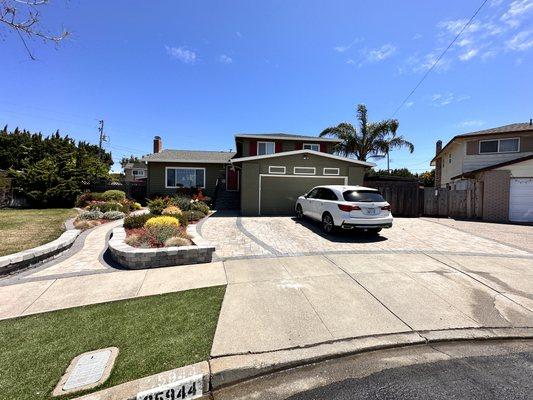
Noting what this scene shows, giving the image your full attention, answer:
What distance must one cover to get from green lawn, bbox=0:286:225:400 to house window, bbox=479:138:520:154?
20.9m

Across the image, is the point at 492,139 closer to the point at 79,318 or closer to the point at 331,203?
the point at 331,203

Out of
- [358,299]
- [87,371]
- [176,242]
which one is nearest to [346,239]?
[358,299]

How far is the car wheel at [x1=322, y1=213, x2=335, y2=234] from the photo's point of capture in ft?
31.4

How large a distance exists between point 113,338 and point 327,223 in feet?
25.3

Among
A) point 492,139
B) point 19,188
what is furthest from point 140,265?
point 492,139

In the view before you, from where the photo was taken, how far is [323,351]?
316 centimetres

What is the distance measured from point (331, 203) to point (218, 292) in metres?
5.98

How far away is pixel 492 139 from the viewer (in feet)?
58.1

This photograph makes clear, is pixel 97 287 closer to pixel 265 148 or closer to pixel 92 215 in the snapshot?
pixel 92 215

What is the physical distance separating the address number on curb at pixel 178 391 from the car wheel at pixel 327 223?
742cm

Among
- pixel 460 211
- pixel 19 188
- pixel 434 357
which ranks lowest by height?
pixel 434 357

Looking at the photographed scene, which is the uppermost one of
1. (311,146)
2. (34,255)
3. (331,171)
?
(311,146)

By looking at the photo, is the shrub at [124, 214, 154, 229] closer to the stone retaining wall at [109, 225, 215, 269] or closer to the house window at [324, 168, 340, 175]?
the stone retaining wall at [109, 225, 215, 269]

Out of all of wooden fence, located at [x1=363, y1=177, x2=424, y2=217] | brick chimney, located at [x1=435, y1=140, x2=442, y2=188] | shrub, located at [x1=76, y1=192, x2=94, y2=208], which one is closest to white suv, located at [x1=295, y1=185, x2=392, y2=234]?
wooden fence, located at [x1=363, y1=177, x2=424, y2=217]
